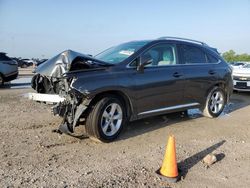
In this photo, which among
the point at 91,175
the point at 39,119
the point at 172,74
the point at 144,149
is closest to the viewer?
the point at 91,175

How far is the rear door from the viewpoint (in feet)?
21.8

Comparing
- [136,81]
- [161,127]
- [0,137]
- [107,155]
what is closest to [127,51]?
[136,81]

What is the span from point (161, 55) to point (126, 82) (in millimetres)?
1215

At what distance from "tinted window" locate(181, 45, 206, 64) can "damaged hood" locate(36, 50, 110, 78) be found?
6.80 ft

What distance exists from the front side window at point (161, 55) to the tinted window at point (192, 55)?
1.11 feet

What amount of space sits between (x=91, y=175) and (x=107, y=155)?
0.75 meters

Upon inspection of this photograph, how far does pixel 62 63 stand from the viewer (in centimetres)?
518

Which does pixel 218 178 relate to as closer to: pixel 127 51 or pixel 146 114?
pixel 146 114

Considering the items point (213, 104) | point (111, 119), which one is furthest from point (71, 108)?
point (213, 104)

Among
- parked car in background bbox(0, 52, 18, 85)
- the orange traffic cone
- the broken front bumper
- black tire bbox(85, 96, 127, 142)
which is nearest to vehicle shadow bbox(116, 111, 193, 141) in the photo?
black tire bbox(85, 96, 127, 142)

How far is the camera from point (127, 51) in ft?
19.5

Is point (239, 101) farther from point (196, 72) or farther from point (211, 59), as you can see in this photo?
point (196, 72)

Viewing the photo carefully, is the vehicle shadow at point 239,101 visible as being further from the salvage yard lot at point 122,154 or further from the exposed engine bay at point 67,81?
the exposed engine bay at point 67,81

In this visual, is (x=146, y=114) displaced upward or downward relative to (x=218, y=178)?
upward
